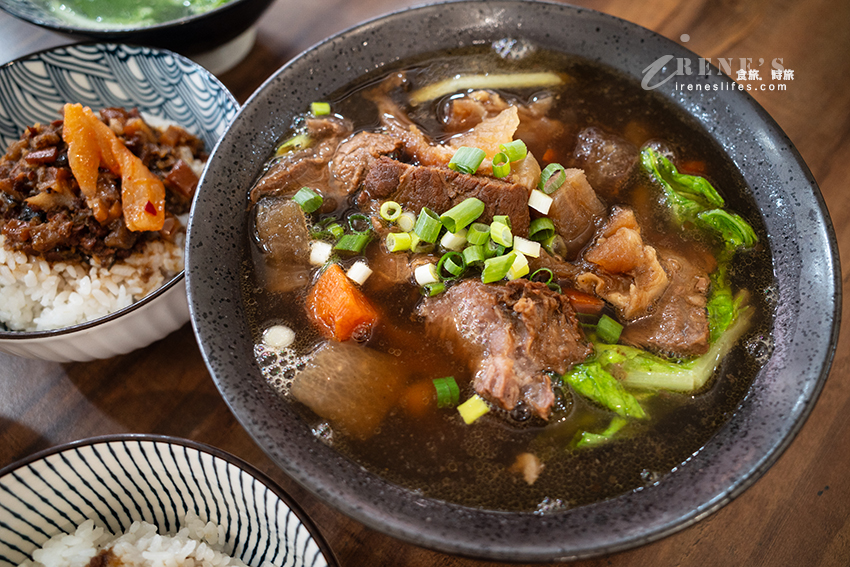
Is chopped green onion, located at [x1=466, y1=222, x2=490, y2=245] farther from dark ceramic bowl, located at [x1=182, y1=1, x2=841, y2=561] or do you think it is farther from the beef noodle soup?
dark ceramic bowl, located at [x1=182, y1=1, x2=841, y2=561]

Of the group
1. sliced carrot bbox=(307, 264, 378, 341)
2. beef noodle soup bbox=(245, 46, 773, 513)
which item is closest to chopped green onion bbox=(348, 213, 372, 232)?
beef noodle soup bbox=(245, 46, 773, 513)

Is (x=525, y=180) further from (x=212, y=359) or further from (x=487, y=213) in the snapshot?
(x=212, y=359)

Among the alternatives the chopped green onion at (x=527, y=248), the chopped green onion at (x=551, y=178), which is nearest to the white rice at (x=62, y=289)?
the chopped green onion at (x=527, y=248)

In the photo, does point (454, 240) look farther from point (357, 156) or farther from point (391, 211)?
point (357, 156)

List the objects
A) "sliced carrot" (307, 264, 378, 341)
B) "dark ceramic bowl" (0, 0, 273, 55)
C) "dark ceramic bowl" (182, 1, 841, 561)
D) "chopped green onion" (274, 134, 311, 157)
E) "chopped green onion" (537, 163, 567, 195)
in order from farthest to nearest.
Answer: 1. "dark ceramic bowl" (0, 0, 273, 55)
2. "chopped green onion" (274, 134, 311, 157)
3. "chopped green onion" (537, 163, 567, 195)
4. "sliced carrot" (307, 264, 378, 341)
5. "dark ceramic bowl" (182, 1, 841, 561)

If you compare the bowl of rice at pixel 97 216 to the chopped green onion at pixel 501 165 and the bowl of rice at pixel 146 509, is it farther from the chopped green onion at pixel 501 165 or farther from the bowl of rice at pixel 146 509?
the chopped green onion at pixel 501 165
